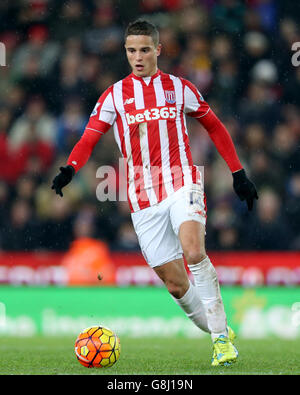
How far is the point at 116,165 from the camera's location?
1076cm

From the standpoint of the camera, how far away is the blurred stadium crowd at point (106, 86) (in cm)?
1037

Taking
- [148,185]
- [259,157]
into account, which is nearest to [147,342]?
[148,185]

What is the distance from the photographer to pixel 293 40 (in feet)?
37.9

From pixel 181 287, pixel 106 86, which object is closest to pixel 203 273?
pixel 181 287

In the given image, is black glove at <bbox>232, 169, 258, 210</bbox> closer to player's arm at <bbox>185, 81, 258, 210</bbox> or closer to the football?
player's arm at <bbox>185, 81, 258, 210</bbox>

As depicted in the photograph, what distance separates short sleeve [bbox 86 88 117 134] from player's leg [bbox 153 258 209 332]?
106 centimetres

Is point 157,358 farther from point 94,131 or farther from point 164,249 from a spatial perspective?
point 94,131

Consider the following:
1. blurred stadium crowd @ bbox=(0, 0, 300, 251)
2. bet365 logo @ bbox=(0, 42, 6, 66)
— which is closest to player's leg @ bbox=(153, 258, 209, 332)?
blurred stadium crowd @ bbox=(0, 0, 300, 251)

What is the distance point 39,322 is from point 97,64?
165 inches

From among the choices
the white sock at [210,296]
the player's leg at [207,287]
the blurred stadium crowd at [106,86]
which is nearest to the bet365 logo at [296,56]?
the blurred stadium crowd at [106,86]

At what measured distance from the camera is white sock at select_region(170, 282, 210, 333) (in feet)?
19.3

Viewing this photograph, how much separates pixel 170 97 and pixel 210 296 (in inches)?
56.0

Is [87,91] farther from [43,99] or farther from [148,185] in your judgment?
[148,185]

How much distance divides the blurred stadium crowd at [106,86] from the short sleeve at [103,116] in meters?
4.54
